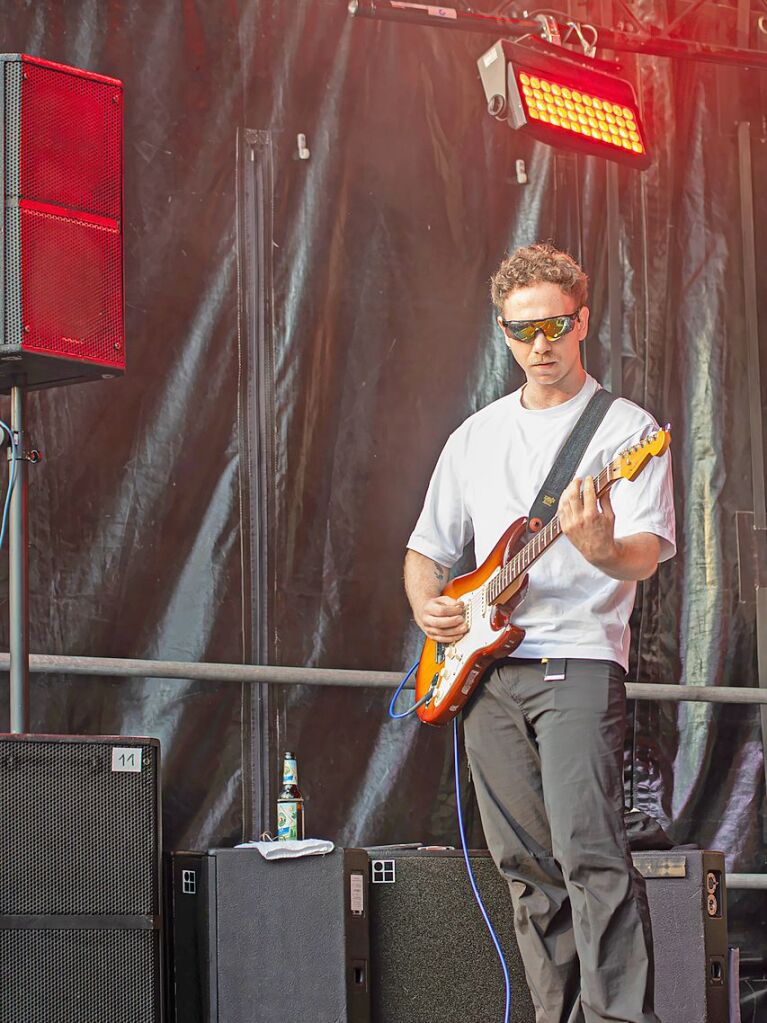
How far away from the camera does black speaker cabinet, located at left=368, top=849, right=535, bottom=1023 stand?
3562 millimetres

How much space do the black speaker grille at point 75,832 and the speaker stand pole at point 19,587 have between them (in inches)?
5.3

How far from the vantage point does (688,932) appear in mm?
3691

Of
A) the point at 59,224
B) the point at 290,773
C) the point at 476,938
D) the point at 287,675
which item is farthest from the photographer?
the point at 287,675

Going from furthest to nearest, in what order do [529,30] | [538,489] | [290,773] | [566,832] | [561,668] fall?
[529,30]
[290,773]
[538,489]
[561,668]
[566,832]

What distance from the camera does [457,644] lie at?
11.4 feet

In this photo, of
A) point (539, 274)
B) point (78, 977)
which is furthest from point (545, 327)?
point (78, 977)

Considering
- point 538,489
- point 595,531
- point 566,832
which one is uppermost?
point 538,489

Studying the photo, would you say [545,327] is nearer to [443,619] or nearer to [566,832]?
[443,619]

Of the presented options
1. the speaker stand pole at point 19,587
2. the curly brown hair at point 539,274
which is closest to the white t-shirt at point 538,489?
the curly brown hair at point 539,274

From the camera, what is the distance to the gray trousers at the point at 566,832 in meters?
2.98

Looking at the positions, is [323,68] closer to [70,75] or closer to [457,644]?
[70,75]

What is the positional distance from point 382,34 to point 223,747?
2193mm

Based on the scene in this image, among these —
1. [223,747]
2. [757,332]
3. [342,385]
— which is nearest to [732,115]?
[757,332]

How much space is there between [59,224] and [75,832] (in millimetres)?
1339
